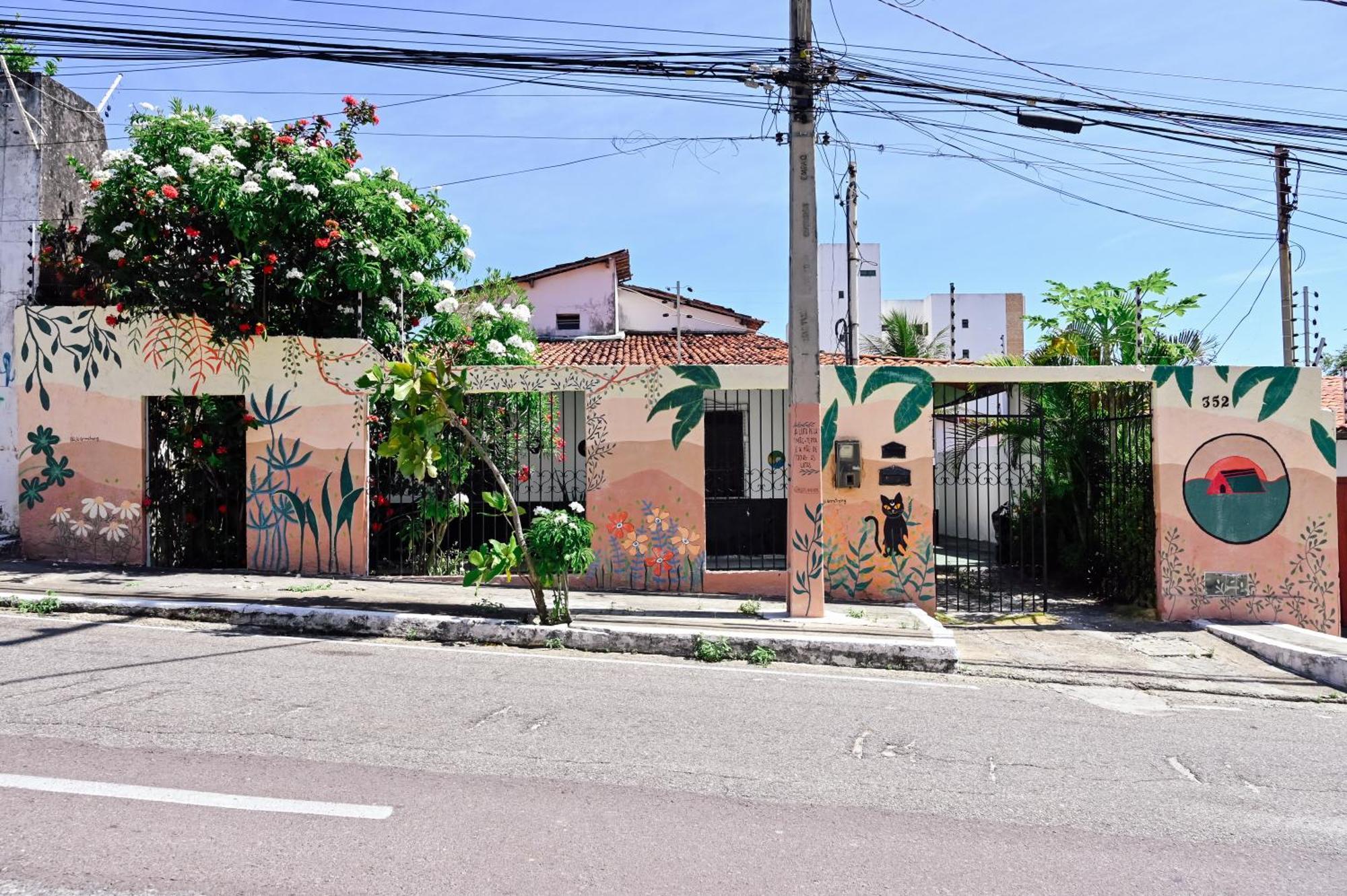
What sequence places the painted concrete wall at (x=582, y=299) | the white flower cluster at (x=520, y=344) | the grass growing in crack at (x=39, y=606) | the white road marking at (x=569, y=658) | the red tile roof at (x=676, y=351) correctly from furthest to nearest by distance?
the painted concrete wall at (x=582, y=299), the red tile roof at (x=676, y=351), the white flower cluster at (x=520, y=344), the grass growing in crack at (x=39, y=606), the white road marking at (x=569, y=658)

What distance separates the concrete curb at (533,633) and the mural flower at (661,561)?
6.77 feet

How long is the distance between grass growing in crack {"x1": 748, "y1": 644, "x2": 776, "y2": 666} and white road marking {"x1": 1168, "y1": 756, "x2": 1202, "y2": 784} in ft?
10.8

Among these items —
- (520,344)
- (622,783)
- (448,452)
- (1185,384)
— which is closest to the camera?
(622,783)

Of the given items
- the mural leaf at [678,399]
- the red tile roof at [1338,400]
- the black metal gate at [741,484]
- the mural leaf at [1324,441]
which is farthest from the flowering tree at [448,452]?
the red tile roof at [1338,400]

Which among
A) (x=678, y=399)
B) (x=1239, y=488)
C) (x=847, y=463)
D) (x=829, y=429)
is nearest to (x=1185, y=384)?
(x=1239, y=488)

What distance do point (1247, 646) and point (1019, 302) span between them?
2937cm

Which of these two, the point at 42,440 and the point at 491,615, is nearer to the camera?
the point at 491,615

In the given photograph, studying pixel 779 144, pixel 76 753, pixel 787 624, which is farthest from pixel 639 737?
pixel 779 144

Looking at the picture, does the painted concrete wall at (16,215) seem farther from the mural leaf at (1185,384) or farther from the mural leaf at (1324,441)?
the mural leaf at (1324,441)

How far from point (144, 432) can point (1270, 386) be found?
42.9 feet

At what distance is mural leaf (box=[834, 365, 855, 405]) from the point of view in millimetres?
10797

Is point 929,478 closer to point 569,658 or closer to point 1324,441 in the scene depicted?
point 1324,441

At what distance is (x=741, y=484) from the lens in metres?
15.3

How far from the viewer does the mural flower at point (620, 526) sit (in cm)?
1083
